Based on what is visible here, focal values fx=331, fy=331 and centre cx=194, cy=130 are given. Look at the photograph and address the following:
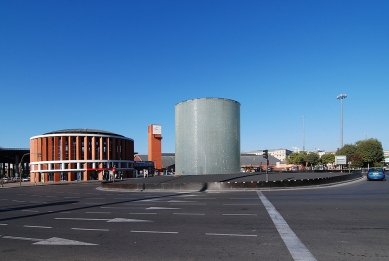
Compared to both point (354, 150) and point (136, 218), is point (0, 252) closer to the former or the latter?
point (136, 218)

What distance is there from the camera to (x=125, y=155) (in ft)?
300

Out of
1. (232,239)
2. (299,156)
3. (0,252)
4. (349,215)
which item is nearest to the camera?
(0,252)

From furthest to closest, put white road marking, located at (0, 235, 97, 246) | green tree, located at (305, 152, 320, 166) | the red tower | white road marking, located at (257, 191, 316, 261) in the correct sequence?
the red tower
green tree, located at (305, 152, 320, 166)
white road marking, located at (0, 235, 97, 246)
white road marking, located at (257, 191, 316, 261)

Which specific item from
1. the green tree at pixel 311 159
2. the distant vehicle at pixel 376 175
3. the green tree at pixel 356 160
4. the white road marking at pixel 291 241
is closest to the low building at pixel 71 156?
the distant vehicle at pixel 376 175

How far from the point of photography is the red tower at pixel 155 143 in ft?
387

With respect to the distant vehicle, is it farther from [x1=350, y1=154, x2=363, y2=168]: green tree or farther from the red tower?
the red tower

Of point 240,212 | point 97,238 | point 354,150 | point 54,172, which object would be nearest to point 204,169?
point 240,212

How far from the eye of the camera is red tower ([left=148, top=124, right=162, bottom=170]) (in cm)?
11794

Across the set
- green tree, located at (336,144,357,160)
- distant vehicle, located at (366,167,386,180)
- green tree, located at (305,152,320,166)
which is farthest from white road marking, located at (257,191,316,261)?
green tree, located at (305,152,320,166)

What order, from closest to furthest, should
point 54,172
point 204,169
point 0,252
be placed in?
1. point 0,252
2. point 204,169
3. point 54,172

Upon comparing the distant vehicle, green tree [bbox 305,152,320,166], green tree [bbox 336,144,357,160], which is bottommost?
green tree [bbox 305,152,320,166]

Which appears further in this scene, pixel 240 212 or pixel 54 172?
pixel 54 172

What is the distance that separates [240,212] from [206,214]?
1.51 m

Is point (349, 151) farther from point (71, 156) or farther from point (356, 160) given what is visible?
point (71, 156)
